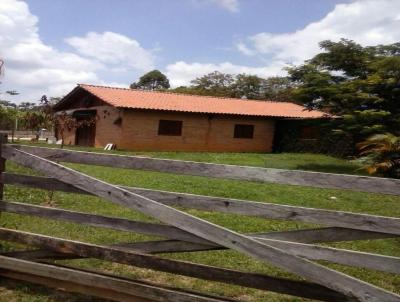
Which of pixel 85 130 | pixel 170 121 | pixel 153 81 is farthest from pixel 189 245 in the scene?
pixel 153 81

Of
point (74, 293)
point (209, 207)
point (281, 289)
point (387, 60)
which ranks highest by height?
point (387, 60)

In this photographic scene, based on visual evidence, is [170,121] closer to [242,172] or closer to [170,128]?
[170,128]

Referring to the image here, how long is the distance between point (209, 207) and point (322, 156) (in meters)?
22.7

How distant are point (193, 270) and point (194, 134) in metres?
24.2

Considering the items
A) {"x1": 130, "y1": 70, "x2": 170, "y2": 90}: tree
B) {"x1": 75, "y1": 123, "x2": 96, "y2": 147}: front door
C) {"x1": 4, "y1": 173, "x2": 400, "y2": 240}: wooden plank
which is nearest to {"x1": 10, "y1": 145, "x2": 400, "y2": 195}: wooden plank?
{"x1": 4, "y1": 173, "x2": 400, "y2": 240}: wooden plank

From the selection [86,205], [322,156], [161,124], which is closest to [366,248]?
[86,205]

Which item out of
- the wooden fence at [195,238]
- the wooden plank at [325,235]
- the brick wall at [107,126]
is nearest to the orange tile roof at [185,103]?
the brick wall at [107,126]

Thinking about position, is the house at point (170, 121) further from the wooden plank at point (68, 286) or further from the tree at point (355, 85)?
the wooden plank at point (68, 286)

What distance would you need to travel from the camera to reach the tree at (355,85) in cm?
1729

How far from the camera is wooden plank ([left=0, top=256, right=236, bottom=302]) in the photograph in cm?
361

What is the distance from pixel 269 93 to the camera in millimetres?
61781

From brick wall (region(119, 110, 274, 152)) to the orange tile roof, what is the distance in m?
0.52

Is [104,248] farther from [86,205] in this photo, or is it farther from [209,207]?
[86,205]

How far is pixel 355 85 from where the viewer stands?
18203 millimetres
